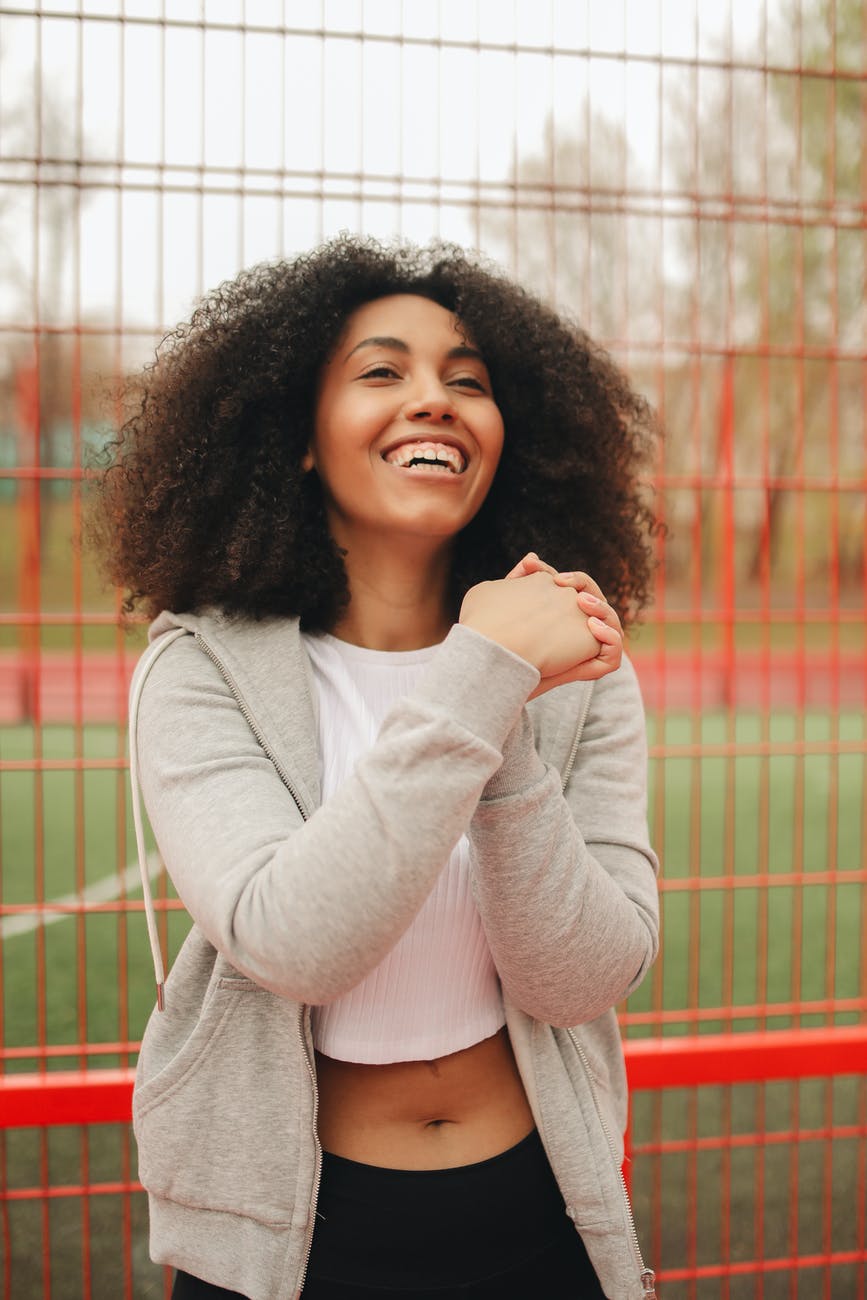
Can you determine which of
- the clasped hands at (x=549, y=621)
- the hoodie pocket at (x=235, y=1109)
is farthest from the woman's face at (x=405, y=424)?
the hoodie pocket at (x=235, y=1109)

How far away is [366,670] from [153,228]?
3.51 ft

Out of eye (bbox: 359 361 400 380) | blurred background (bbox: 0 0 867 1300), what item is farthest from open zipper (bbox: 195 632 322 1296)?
blurred background (bbox: 0 0 867 1300)

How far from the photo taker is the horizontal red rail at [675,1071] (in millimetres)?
1885

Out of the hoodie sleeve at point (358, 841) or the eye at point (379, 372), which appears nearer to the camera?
the hoodie sleeve at point (358, 841)

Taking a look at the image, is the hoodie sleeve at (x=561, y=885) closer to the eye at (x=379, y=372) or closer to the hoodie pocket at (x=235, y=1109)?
the hoodie pocket at (x=235, y=1109)

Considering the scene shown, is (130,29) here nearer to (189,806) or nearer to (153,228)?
(153,228)

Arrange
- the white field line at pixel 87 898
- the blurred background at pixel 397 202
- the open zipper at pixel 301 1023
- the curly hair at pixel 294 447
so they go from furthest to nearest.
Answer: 1. the white field line at pixel 87 898
2. the blurred background at pixel 397 202
3. the curly hair at pixel 294 447
4. the open zipper at pixel 301 1023

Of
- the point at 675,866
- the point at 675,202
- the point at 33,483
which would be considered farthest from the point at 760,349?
the point at 675,866

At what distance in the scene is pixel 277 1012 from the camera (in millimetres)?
1104

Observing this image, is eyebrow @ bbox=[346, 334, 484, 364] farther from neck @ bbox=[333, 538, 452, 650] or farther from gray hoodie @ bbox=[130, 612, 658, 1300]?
gray hoodie @ bbox=[130, 612, 658, 1300]

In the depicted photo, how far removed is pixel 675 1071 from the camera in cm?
203

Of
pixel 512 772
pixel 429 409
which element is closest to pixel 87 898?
pixel 429 409

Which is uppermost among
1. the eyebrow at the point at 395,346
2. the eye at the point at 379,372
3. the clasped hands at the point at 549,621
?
the eyebrow at the point at 395,346

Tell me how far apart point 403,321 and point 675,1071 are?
150 cm
